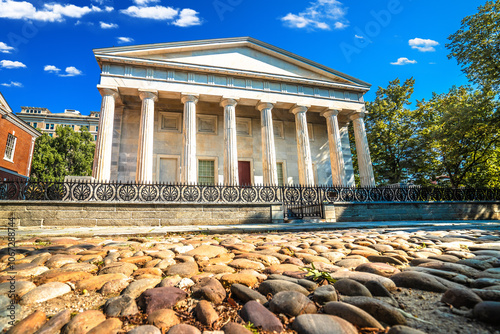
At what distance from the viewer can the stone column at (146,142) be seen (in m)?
14.7

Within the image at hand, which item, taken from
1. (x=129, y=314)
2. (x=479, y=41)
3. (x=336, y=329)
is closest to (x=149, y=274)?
(x=129, y=314)

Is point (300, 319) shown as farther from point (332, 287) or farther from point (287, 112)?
point (287, 112)

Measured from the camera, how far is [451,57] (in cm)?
1847

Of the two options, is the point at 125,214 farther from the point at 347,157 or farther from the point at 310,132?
the point at 347,157

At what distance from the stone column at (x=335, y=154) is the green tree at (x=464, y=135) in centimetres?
730

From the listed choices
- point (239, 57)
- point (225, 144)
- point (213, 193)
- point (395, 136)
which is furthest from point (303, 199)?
point (395, 136)

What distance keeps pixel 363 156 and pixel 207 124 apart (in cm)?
1287

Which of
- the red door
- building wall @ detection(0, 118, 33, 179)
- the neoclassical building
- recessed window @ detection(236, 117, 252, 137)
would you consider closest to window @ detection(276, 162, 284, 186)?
the neoclassical building

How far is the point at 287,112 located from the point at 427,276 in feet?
67.7

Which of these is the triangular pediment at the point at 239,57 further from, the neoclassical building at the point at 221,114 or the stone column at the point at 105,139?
the stone column at the point at 105,139

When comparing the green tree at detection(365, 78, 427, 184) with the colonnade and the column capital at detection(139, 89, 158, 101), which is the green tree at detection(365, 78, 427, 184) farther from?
the column capital at detection(139, 89, 158, 101)

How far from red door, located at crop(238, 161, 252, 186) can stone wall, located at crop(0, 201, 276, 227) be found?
9.18 m

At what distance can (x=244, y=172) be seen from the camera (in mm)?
20906

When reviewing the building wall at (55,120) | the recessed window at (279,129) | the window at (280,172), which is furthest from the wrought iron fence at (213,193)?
the building wall at (55,120)
